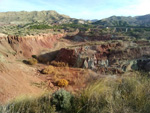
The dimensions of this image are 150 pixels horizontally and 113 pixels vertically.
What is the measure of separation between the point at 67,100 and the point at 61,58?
60.6 feet

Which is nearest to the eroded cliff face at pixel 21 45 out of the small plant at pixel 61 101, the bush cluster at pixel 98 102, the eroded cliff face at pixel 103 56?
the eroded cliff face at pixel 103 56

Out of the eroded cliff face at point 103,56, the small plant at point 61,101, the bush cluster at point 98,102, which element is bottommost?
the eroded cliff face at point 103,56

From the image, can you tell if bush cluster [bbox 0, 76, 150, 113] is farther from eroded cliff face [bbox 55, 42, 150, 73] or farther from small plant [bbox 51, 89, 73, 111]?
eroded cliff face [bbox 55, 42, 150, 73]

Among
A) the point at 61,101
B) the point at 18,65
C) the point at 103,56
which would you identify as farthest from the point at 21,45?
the point at 61,101

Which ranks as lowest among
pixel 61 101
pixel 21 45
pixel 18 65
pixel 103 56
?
pixel 103 56

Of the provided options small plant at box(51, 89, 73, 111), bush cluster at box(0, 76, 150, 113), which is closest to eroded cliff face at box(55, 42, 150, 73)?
small plant at box(51, 89, 73, 111)

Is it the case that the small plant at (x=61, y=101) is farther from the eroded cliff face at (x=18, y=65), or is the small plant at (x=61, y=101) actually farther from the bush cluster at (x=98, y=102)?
the eroded cliff face at (x=18, y=65)

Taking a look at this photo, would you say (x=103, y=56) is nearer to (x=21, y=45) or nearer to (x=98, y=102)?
(x=21, y=45)

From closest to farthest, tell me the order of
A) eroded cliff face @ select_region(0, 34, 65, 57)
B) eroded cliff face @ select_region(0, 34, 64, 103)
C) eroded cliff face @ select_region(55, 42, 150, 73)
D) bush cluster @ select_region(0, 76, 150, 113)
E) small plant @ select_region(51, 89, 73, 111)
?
bush cluster @ select_region(0, 76, 150, 113), small plant @ select_region(51, 89, 73, 111), eroded cliff face @ select_region(0, 34, 64, 103), eroded cliff face @ select_region(55, 42, 150, 73), eroded cliff face @ select_region(0, 34, 65, 57)

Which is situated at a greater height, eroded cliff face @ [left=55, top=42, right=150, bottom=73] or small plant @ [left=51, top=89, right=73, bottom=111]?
small plant @ [left=51, top=89, right=73, bottom=111]

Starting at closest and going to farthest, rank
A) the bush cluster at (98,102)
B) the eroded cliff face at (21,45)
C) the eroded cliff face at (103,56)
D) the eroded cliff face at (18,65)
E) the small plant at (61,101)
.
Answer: the bush cluster at (98,102), the small plant at (61,101), the eroded cliff face at (18,65), the eroded cliff face at (103,56), the eroded cliff face at (21,45)

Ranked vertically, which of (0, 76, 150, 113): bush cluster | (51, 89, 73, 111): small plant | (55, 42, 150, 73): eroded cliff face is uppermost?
(0, 76, 150, 113): bush cluster

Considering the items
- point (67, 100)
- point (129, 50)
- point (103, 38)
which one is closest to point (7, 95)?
point (67, 100)

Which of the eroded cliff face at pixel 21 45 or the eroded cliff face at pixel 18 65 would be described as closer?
the eroded cliff face at pixel 18 65
